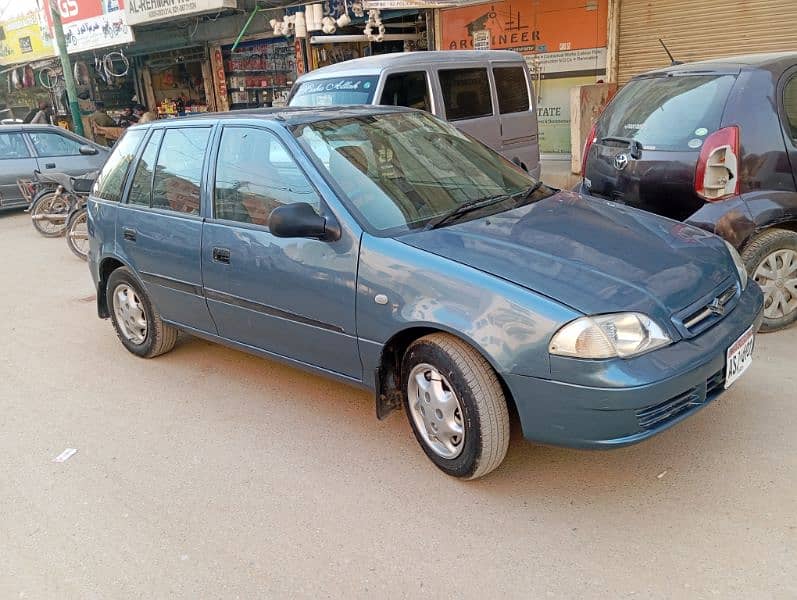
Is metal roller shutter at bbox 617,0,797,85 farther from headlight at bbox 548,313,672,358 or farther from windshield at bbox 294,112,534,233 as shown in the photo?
headlight at bbox 548,313,672,358

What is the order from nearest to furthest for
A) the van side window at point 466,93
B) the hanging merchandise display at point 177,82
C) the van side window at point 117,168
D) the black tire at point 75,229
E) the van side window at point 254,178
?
1. the van side window at point 254,178
2. the van side window at point 117,168
3. the van side window at point 466,93
4. the black tire at point 75,229
5. the hanging merchandise display at point 177,82

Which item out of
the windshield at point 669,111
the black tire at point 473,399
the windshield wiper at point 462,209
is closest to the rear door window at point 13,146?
the windshield at point 669,111

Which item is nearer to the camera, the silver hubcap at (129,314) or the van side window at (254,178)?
the van side window at (254,178)

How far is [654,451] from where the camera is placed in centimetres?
332

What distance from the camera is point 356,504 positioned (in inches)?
123

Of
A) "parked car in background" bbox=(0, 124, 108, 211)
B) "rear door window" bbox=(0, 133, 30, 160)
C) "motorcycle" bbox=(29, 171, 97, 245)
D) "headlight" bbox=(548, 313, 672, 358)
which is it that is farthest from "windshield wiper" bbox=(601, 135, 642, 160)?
"rear door window" bbox=(0, 133, 30, 160)

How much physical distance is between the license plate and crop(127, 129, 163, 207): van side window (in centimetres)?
361

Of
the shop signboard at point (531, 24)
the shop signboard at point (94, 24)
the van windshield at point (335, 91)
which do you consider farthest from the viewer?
the shop signboard at point (94, 24)

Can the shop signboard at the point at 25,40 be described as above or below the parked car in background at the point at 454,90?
above

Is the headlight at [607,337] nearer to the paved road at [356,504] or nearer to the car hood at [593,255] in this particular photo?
the car hood at [593,255]

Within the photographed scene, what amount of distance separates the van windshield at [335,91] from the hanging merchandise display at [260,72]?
7.06 m

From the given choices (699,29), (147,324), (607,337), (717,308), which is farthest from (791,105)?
(699,29)

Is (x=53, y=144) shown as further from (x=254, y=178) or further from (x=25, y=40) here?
(x=25, y=40)

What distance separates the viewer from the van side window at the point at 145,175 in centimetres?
453
